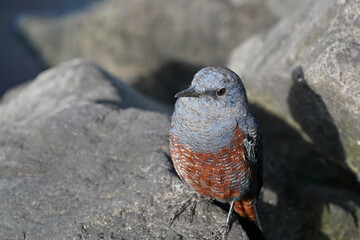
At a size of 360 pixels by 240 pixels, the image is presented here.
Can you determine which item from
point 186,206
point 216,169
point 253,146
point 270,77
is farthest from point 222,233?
point 270,77

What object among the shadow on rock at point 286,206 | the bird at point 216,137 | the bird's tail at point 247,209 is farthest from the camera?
the shadow on rock at point 286,206

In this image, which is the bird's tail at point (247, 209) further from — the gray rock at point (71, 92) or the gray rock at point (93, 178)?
the gray rock at point (71, 92)

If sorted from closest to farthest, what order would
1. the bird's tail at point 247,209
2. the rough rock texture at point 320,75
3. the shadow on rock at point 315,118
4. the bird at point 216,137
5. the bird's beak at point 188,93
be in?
the bird's beak at point 188,93, the bird at point 216,137, the rough rock texture at point 320,75, the bird's tail at point 247,209, the shadow on rock at point 315,118

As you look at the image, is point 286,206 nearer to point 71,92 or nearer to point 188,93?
point 188,93

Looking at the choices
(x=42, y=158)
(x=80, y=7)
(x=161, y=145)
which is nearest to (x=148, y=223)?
(x=161, y=145)

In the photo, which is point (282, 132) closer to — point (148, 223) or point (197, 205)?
point (197, 205)

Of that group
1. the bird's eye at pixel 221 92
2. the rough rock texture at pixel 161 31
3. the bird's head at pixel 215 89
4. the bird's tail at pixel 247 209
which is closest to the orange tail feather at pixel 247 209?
the bird's tail at pixel 247 209

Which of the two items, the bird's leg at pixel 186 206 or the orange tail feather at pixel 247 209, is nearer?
the bird's leg at pixel 186 206
